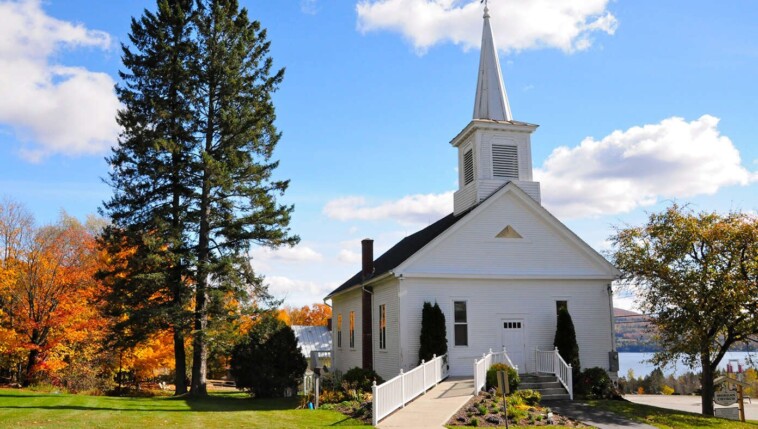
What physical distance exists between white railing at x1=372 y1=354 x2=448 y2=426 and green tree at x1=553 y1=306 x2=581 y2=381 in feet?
13.7

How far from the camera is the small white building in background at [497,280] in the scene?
22.5 metres

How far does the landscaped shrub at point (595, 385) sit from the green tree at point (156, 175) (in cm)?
1520

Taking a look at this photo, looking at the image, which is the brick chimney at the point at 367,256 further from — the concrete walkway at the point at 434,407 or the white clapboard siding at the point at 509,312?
the concrete walkway at the point at 434,407

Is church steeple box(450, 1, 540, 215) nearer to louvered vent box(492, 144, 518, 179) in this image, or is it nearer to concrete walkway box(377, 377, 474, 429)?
louvered vent box(492, 144, 518, 179)

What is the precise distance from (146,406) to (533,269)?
14.5 metres

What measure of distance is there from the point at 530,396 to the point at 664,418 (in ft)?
12.8

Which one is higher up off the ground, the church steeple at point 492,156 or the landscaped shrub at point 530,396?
the church steeple at point 492,156

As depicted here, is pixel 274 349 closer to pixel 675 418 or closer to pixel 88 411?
pixel 88 411

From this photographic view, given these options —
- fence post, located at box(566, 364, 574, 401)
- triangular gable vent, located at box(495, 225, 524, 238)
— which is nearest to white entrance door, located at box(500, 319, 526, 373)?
fence post, located at box(566, 364, 574, 401)

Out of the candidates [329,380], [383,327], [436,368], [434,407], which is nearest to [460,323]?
[436,368]

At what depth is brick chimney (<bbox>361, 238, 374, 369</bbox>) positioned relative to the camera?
2573 centimetres

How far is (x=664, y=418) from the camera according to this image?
18.2m

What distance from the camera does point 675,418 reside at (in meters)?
18.5

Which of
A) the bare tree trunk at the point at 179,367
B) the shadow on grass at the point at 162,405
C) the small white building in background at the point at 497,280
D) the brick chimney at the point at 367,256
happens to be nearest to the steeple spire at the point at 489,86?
the small white building in background at the point at 497,280
